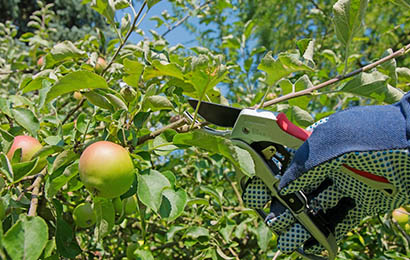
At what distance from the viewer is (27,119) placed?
102 centimetres

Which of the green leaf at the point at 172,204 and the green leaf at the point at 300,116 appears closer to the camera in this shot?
the green leaf at the point at 172,204

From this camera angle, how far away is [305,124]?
971 millimetres

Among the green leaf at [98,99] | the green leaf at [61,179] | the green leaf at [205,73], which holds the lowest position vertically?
the green leaf at [61,179]

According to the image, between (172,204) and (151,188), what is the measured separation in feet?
0.26

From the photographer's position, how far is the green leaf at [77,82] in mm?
806

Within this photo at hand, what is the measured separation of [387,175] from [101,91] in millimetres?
685

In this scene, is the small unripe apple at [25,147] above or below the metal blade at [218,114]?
below

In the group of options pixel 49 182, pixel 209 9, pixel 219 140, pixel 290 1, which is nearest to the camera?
pixel 219 140

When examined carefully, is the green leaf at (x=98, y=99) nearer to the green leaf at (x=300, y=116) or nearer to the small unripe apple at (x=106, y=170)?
the small unripe apple at (x=106, y=170)

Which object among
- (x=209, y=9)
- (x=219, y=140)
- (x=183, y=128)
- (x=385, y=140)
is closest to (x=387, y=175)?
(x=385, y=140)

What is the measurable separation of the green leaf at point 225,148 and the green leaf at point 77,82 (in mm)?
250

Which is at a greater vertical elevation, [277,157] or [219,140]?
[219,140]

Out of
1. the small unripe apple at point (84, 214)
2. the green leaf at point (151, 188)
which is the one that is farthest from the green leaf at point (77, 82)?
the small unripe apple at point (84, 214)

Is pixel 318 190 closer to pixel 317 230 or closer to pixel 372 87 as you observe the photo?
pixel 317 230
